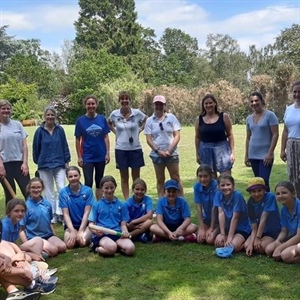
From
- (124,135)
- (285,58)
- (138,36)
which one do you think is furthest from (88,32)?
(124,135)

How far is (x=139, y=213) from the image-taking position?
603 centimetres

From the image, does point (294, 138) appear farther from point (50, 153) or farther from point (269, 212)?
point (50, 153)

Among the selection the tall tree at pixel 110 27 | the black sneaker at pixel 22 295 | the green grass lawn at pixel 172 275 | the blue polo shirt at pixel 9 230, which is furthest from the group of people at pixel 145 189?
the tall tree at pixel 110 27

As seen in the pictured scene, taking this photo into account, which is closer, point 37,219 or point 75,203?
point 37,219

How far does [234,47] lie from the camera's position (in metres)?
61.1

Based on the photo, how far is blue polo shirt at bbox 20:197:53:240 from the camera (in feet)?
17.9

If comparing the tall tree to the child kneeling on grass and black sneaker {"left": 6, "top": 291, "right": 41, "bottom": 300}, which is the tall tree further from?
black sneaker {"left": 6, "top": 291, "right": 41, "bottom": 300}

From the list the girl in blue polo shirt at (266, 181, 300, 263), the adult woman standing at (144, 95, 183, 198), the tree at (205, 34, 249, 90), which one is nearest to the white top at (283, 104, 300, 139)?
the girl in blue polo shirt at (266, 181, 300, 263)

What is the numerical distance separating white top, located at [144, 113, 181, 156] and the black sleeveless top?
69 cm

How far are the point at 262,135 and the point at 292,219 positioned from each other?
55.6 inches

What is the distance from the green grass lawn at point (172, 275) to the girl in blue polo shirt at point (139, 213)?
0.16m

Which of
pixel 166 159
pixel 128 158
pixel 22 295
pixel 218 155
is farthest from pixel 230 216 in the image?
pixel 22 295

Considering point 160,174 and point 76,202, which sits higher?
point 160,174

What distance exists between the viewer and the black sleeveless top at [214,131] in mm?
6156
